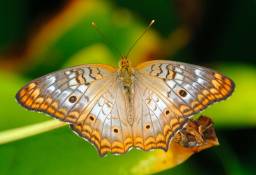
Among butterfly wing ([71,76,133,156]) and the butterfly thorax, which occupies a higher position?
the butterfly thorax

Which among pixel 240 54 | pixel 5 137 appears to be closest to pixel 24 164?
pixel 5 137

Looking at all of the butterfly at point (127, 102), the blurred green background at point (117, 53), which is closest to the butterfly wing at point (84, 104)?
the butterfly at point (127, 102)

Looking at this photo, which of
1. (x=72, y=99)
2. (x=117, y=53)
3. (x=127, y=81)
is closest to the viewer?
(x=72, y=99)

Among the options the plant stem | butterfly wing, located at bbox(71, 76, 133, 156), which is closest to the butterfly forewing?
butterfly wing, located at bbox(71, 76, 133, 156)

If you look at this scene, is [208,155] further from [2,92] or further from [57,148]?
[2,92]

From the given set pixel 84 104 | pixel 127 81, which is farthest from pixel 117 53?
pixel 84 104

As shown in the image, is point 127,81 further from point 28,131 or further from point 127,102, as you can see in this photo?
point 28,131

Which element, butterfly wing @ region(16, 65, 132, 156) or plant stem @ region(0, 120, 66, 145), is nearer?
butterfly wing @ region(16, 65, 132, 156)

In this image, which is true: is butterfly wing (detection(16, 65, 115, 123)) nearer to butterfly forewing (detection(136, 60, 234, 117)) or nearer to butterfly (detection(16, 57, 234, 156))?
butterfly (detection(16, 57, 234, 156))
